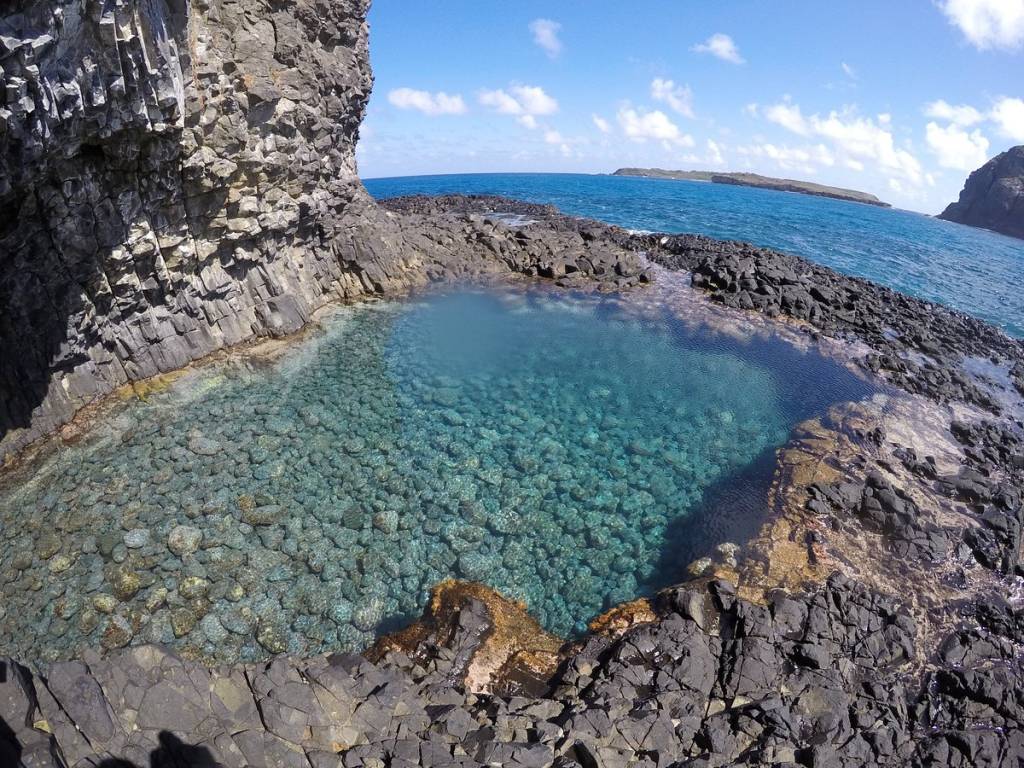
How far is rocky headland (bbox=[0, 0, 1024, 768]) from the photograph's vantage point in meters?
8.95

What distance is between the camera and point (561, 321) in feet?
103

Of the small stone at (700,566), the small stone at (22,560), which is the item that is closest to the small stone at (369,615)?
the small stone at (22,560)

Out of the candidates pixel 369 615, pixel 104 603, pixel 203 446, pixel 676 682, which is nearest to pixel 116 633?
pixel 104 603

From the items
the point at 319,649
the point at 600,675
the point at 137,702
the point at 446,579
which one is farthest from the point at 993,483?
the point at 137,702

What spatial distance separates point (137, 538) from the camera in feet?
44.1

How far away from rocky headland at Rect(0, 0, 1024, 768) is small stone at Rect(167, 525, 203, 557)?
1.92 m

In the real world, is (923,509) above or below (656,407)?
below

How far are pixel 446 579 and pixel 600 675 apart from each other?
436 centimetres

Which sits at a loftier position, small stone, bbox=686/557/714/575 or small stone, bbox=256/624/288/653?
small stone, bbox=686/557/714/575

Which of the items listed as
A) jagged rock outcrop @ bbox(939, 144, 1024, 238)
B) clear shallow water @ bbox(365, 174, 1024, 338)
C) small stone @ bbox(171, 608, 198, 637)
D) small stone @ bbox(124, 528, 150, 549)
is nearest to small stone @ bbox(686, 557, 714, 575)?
small stone @ bbox(171, 608, 198, 637)

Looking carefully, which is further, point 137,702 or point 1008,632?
point 1008,632

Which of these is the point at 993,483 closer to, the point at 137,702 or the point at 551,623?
the point at 551,623

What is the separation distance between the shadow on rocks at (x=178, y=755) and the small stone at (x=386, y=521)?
6972 mm

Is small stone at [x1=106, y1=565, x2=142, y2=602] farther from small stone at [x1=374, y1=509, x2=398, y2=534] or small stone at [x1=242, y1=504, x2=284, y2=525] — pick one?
small stone at [x1=374, y1=509, x2=398, y2=534]
